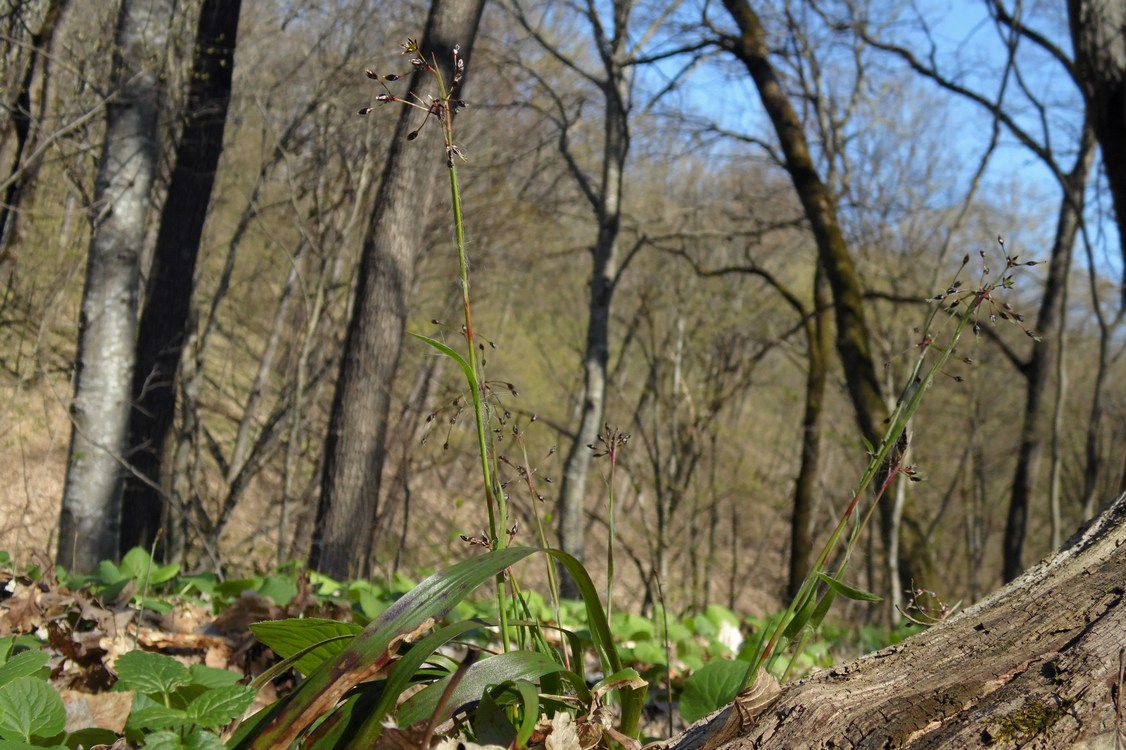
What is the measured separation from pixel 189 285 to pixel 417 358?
21.0ft

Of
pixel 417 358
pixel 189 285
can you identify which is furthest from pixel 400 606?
pixel 417 358

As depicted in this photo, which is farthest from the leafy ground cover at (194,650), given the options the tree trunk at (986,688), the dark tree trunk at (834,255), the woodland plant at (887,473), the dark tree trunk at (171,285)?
the dark tree trunk at (171,285)

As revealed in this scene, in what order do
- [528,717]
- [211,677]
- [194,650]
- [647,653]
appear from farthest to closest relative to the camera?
[647,653] → [194,650] → [211,677] → [528,717]

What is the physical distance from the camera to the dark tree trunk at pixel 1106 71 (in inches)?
176

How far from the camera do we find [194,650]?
2.16 meters

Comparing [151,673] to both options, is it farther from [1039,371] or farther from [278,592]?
[1039,371]

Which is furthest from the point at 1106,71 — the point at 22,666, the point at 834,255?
the point at 22,666

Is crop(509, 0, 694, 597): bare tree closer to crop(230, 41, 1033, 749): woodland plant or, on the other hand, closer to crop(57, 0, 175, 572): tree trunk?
crop(57, 0, 175, 572): tree trunk

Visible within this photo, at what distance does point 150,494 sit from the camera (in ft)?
23.4

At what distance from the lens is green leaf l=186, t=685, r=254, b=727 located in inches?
45.8

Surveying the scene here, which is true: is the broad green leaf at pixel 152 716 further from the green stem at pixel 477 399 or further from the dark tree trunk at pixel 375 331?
the dark tree trunk at pixel 375 331

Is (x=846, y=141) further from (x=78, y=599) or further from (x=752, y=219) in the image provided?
(x=78, y=599)

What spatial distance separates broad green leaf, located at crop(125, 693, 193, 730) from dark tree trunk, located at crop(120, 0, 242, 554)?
5.97 metres

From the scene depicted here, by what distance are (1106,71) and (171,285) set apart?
6293 millimetres
